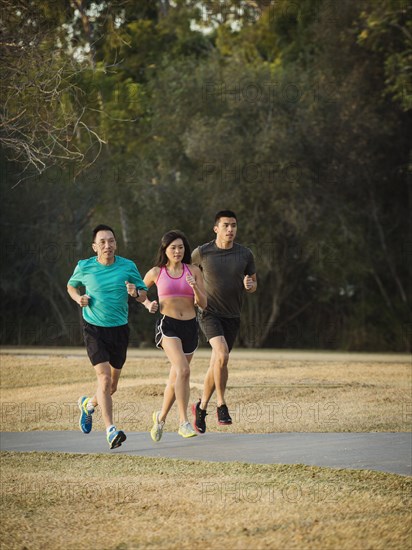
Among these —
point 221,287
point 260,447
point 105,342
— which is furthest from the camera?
point 260,447

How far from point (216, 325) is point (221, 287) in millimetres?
400

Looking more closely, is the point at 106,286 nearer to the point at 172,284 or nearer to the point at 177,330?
the point at 172,284

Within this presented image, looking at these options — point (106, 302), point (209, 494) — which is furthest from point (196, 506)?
point (106, 302)

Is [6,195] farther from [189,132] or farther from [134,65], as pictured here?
[134,65]

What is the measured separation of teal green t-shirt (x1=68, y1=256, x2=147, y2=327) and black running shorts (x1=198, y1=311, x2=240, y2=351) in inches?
42.0

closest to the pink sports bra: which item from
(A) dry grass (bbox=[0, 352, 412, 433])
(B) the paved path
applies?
(B) the paved path

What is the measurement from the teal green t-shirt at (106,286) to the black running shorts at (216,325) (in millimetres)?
1066

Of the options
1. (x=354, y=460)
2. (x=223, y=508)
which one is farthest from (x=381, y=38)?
(x=223, y=508)

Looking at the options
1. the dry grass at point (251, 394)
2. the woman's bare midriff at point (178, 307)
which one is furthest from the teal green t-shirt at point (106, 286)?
the dry grass at point (251, 394)

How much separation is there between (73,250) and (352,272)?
8.40 m

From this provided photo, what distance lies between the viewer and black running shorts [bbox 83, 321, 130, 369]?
10273 mm

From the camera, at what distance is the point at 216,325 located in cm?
1107

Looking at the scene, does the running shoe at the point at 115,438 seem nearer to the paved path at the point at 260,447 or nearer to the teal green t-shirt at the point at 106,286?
the teal green t-shirt at the point at 106,286

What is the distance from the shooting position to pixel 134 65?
1654 inches
